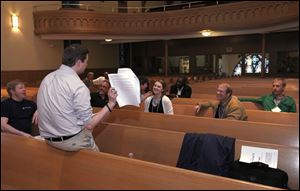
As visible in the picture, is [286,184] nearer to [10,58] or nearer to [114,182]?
[114,182]

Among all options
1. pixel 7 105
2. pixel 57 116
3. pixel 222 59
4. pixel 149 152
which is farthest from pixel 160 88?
pixel 222 59

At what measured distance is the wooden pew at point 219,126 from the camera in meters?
2.87

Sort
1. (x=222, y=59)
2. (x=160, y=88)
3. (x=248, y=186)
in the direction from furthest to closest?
1. (x=222, y=59)
2. (x=160, y=88)
3. (x=248, y=186)

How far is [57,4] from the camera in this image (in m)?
11.1

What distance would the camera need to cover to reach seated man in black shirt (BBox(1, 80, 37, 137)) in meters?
3.26

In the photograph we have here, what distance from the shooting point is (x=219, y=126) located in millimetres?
3189

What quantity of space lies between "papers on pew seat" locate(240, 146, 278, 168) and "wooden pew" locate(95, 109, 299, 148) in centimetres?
36

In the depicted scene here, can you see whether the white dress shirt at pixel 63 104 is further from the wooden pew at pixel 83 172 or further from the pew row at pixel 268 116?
the pew row at pixel 268 116

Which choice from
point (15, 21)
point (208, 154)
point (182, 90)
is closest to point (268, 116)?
point (208, 154)

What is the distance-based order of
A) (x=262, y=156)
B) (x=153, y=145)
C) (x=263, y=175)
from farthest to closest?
(x=153, y=145) → (x=262, y=156) → (x=263, y=175)

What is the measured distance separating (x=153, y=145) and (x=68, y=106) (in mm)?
1014

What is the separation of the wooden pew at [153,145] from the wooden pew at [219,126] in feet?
0.81

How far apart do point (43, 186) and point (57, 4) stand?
10.2 meters

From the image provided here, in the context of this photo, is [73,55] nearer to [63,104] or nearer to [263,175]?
[63,104]
